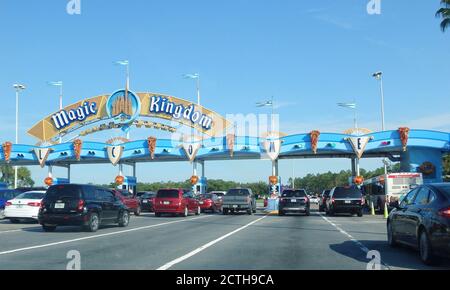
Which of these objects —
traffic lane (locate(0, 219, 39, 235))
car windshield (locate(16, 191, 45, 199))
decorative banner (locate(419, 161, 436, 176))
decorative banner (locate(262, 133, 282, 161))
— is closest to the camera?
traffic lane (locate(0, 219, 39, 235))

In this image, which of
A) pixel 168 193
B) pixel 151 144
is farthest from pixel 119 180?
pixel 168 193

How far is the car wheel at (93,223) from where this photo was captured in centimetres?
1789

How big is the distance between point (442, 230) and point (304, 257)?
2.97 meters

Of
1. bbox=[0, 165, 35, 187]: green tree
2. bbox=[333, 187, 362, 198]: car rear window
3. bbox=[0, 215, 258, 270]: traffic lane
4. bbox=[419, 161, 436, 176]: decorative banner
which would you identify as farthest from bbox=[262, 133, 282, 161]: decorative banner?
bbox=[0, 165, 35, 187]: green tree

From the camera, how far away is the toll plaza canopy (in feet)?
128

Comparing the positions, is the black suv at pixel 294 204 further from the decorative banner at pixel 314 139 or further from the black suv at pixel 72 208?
the black suv at pixel 72 208

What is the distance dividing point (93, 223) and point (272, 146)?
79.7ft

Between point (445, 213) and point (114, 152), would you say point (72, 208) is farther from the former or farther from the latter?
point (114, 152)

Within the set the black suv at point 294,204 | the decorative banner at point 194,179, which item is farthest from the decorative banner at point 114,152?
the black suv at point 294,204

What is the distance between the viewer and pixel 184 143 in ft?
139

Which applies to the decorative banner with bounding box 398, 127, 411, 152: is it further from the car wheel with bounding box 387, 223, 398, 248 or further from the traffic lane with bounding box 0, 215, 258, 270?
the car wheel with bounding box 387, 223, 398, 248

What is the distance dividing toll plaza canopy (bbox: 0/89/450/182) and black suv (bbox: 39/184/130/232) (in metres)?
23.4

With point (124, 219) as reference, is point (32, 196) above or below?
above
